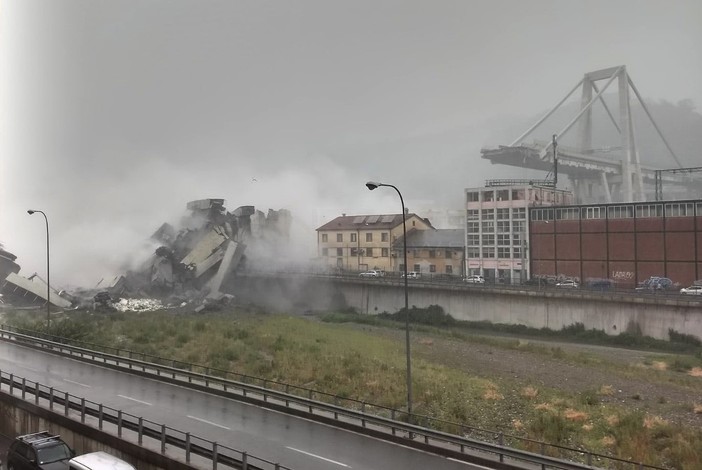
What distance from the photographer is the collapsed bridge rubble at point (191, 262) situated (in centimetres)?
4819

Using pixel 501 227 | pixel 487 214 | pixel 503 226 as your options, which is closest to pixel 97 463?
pixel 503 226

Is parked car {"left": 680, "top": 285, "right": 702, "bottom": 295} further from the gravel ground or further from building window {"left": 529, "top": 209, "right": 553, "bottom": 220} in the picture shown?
building window {"left": 529, "top": 209, "right": 553, "bottom": 220}

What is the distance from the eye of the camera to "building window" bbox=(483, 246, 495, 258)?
47.7m

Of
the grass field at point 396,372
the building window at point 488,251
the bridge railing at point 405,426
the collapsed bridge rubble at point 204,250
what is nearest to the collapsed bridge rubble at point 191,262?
the collapsed bridge rubble at point 204,250

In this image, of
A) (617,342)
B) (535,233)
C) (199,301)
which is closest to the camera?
(617,342)

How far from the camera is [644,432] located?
51.4 feet

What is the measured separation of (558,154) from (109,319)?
4570 cm

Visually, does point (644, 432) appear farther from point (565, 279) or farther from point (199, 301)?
point (199, 301)

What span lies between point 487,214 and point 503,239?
2.72 meters

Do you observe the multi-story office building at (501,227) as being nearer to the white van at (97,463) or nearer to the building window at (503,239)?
the building window at (503,239)

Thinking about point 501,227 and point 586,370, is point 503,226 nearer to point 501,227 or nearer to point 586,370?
point 501,227

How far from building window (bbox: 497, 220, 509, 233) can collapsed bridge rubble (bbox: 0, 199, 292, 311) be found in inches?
951

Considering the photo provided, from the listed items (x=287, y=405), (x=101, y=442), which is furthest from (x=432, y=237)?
(x=101, y=442)

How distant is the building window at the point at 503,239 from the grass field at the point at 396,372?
8307 millimetres
